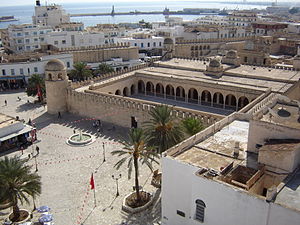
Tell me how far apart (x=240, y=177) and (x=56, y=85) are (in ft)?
80.8

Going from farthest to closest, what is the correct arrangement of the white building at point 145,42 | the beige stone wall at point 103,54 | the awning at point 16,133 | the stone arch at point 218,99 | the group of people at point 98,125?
the white building at point 145,42
the beige stone wall at point 103,54
the stone arch at point 218,99
the group of people at point 98,125
the awning at point 16,133

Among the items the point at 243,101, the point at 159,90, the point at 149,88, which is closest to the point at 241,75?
the point at 243,101

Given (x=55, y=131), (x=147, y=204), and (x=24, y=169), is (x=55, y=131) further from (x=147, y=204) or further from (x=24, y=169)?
(x=147, y=204)

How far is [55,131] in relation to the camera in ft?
102

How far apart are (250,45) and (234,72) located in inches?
436

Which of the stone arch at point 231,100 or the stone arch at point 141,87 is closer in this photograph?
the stone arch at point 231,100

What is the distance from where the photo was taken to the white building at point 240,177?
12.7 meters

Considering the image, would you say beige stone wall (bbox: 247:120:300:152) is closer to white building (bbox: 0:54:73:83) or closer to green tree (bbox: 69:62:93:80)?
green tree (bbox: 69:62:93:80)

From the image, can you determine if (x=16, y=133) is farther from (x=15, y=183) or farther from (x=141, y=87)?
(x=141, y=87)

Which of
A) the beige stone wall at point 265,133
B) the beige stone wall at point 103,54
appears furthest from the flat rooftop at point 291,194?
the beige stone wall at point 103,54

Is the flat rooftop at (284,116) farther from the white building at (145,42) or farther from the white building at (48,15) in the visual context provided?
the white building at (48,15)

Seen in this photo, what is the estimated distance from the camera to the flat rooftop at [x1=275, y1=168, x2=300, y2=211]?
12.2m

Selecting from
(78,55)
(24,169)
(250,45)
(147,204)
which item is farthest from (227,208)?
(78,55)

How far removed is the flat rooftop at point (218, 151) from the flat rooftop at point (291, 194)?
2.85m
